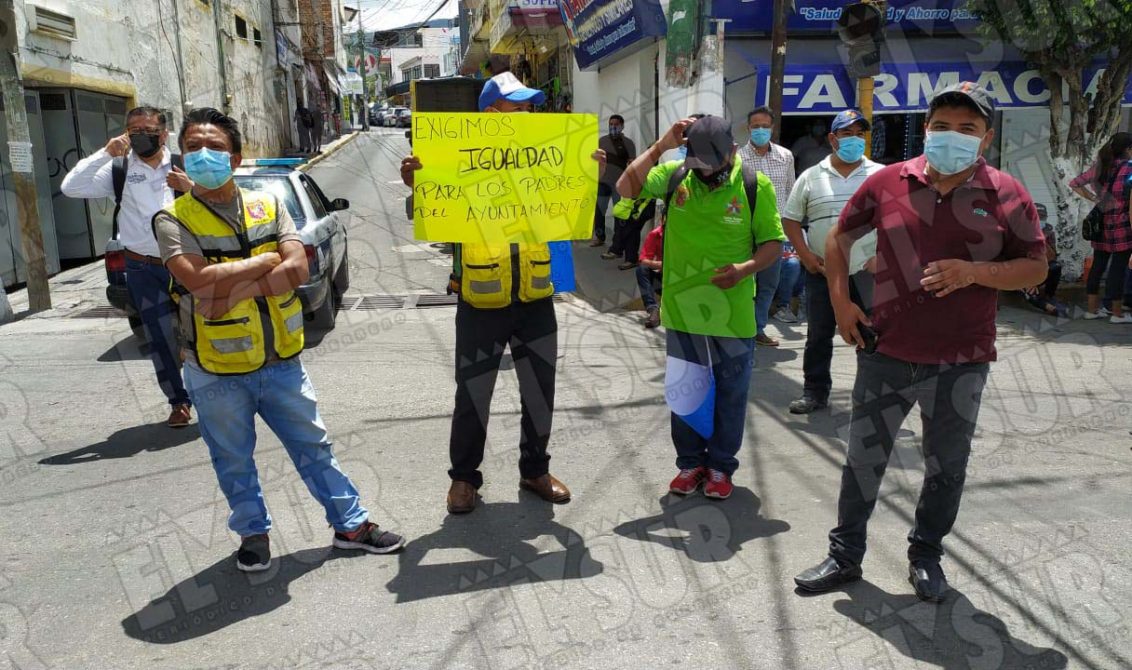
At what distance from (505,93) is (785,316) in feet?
18.8

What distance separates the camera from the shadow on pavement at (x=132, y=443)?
4988mm

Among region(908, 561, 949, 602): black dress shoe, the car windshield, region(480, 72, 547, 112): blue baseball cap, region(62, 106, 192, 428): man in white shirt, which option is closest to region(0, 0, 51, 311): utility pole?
the car windshield

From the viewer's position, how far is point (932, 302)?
3090 mm

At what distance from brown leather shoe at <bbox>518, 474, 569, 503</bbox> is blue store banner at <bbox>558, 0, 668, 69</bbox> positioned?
846 cm

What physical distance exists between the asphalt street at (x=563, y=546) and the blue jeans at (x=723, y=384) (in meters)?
0.26

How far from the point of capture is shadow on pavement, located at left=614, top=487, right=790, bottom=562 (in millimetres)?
3775

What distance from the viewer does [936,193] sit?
308 centimetres

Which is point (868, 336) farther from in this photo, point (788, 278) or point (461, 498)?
point (788, 278)

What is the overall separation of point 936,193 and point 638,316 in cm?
620

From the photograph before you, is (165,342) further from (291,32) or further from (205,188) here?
(291,32)

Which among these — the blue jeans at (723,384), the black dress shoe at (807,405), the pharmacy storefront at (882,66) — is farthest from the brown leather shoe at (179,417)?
the pharmacy storefront at (882,66)

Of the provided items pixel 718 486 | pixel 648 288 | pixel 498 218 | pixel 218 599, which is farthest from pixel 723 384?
pixel 648 288

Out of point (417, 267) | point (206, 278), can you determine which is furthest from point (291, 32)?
point (206, 278)

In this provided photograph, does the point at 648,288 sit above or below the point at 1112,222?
below
